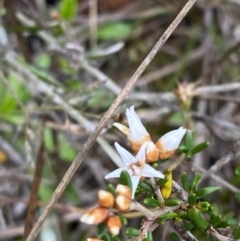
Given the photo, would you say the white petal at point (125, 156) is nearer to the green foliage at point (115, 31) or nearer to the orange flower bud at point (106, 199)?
the orange flower bud at point (106, 199)

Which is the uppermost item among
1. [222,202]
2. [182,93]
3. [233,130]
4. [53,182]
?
[182,93]

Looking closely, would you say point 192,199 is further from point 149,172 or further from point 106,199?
point 106,199

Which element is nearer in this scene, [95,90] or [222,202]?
[95,90]

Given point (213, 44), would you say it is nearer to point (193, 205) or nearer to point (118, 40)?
point (118, 40)

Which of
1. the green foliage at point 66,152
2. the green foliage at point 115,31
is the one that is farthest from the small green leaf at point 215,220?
the green foliage at point 115,31

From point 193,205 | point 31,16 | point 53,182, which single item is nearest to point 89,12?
point 31,16

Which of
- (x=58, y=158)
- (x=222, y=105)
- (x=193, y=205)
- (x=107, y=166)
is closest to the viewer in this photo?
(x=193, y=205)
